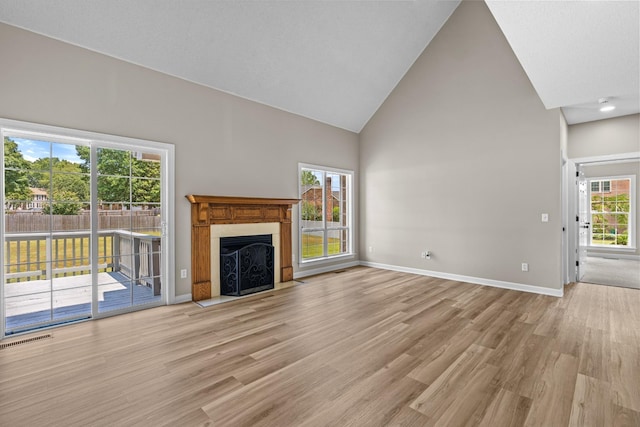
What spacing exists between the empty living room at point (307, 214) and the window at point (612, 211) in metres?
1.57

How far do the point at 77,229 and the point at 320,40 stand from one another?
3.92 metres

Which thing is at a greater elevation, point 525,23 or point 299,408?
point 525,23

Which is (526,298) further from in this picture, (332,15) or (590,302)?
(332,15)

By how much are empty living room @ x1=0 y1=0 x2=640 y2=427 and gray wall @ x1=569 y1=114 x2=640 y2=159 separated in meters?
0.03

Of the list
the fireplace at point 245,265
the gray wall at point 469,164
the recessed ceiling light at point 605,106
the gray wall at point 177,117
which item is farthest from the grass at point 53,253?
the recessed ceiling light at point 605,106

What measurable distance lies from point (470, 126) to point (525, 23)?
1884 mm

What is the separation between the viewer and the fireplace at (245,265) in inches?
171

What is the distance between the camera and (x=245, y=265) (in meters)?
4.45

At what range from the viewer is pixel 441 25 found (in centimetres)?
529

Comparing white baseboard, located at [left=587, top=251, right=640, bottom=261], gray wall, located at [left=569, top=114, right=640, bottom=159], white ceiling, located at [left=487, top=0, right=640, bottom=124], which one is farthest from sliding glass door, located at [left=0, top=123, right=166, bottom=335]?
white baseboard, located at [left=587, top=251, right=640, bottom=261]

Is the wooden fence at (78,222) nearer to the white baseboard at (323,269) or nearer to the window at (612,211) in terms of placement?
Result: the white baseboard at (323,269)

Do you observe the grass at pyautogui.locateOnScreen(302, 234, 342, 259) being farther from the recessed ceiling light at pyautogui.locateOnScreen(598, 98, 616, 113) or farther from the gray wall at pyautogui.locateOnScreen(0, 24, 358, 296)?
the recessed ceiling light at pyautogui.locateOnScreen(598, 98, 616, 113)

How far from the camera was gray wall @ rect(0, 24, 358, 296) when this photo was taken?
9.80 feet

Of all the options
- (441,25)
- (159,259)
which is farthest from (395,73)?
(159,259)
